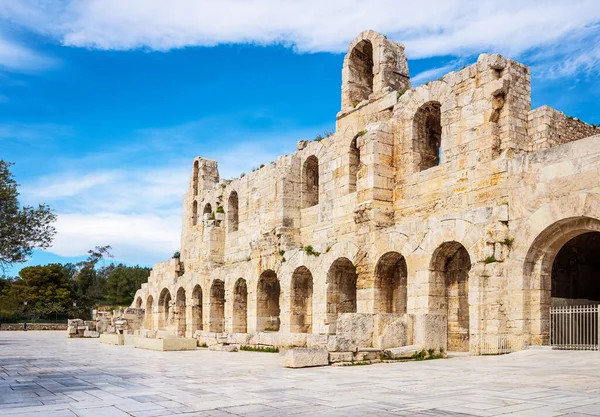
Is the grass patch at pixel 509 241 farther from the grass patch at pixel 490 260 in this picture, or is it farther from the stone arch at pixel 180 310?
the stone arch at pixel 180 310

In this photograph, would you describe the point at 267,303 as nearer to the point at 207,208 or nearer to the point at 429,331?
the point at 207,208

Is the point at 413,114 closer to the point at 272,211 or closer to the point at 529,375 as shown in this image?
the point at 272,211

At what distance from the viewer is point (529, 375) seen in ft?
28.4

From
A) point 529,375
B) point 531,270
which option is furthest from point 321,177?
point 529,375

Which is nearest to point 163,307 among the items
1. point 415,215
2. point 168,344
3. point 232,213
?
point 232,213

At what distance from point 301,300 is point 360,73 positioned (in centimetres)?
837

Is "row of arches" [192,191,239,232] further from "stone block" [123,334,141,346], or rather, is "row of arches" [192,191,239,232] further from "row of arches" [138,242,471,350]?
"stone block" [123,334,141,346]

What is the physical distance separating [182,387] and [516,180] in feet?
29.3

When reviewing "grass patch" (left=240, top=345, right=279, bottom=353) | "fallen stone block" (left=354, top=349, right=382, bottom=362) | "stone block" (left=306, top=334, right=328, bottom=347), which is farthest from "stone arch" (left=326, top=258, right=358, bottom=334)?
"fallen stone block" (left=354, top=349, right=382, bottom=362)

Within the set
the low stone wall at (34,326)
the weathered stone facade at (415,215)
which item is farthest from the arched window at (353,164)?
the low stone wall at (34,326)

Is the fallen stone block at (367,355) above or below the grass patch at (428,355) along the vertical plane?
above

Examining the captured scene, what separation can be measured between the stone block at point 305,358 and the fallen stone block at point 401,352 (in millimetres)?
1428

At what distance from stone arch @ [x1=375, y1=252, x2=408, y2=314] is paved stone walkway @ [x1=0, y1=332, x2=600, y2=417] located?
495cm

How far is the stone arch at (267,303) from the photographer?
2267 cm
